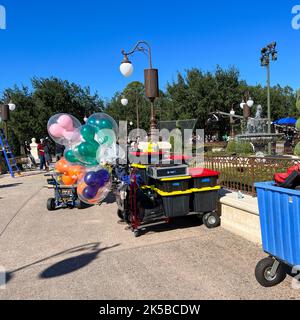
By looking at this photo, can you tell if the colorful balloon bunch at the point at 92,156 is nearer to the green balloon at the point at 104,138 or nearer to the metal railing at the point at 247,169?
the green balloon at the point at 104,138

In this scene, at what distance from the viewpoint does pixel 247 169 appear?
611 centimetres

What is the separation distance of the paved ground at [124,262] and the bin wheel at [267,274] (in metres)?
0.08

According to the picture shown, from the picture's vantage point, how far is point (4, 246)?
5215 mm

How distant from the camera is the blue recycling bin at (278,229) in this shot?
9.77 ft

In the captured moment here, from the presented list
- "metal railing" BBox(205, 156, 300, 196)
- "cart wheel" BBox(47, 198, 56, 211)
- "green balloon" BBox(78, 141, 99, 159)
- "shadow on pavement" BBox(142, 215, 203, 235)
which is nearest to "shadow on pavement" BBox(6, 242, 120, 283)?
"shadow on pavement" BBox(142, 215, 203, 235)

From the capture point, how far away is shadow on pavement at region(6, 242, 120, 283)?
402cm

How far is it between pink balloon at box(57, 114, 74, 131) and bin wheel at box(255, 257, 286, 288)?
5771mm

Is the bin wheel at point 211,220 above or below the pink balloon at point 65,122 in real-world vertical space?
below

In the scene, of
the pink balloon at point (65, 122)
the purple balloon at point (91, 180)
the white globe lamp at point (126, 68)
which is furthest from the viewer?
the white globe lamp at point (126, 68)

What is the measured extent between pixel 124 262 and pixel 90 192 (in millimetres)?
2318

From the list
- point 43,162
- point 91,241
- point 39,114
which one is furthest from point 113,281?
point 39,114

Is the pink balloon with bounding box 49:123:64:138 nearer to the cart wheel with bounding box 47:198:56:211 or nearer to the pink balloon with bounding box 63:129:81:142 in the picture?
the pink balloon with bounding box 63:129:81:142

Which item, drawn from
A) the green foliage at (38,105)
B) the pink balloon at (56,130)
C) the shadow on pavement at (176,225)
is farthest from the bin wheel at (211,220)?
the green foliage at (38,105)
